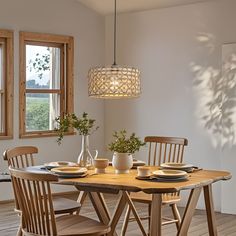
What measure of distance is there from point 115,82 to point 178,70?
2839mm

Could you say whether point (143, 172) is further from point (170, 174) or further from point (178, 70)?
point (178, 70)

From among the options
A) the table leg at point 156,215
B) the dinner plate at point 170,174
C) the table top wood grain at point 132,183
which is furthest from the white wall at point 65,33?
the table leg at point 156,215

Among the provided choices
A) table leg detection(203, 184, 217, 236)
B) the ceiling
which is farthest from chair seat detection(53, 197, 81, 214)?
the ceiling

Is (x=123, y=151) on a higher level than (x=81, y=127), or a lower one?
lower

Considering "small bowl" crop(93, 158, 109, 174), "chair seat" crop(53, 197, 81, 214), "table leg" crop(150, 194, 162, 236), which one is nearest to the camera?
"table leg" crop(150, 194, 162, 236)

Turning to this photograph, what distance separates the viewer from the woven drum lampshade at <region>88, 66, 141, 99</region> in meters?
4.45

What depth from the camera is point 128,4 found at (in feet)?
24.2

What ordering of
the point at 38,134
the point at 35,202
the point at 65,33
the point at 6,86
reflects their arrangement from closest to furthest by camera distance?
the point at 35,202, the point at 6,86, the point at 38,134, the point at 65,33

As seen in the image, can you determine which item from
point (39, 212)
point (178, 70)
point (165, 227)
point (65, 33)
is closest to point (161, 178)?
point (39, 212)

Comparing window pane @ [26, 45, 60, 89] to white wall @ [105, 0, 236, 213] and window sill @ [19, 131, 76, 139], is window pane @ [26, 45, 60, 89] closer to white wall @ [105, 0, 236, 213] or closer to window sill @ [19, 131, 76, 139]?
window sill @ [19, 131, 76, 139]

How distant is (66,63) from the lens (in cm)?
760

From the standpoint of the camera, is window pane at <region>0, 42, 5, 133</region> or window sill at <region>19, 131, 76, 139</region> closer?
window pane at <region>0, 42, 5, 133</region>

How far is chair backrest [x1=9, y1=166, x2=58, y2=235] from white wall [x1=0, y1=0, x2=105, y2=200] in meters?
3.31

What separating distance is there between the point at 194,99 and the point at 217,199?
4.24ft
